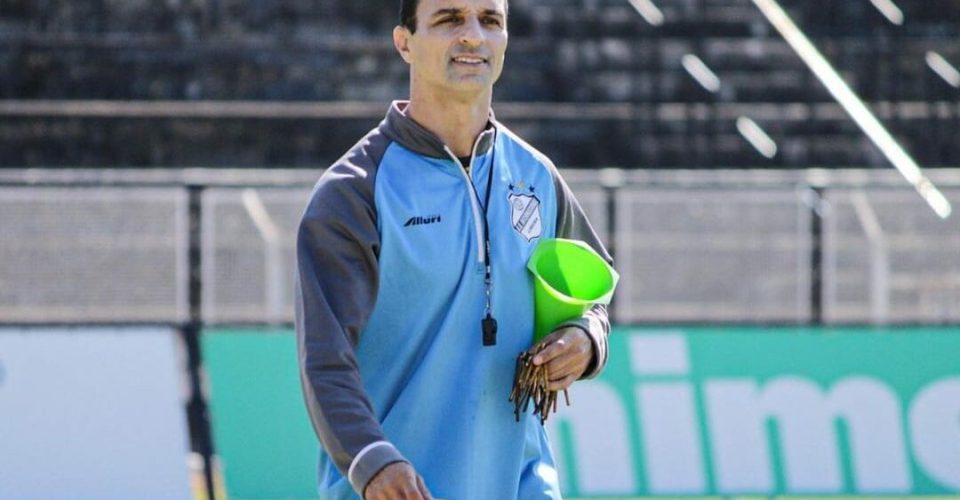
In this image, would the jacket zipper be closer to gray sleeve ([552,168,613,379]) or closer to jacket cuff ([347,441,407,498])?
gray sleeve ([552,168,613,379])

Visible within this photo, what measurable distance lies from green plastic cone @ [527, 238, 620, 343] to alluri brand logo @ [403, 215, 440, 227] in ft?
0.69

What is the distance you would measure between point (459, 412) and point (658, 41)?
11.6 metres

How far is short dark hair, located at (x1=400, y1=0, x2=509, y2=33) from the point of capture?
12.5ft

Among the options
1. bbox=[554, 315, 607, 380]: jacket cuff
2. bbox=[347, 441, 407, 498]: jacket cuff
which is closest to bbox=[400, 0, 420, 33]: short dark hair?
bbox=[554, 315, 607, 380]: jacket cuff

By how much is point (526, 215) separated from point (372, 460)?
2.22ft

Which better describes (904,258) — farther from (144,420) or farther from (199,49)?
→ (199,49)

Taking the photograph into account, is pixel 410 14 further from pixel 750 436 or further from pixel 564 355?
pixel 750 436

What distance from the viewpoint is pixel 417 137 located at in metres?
3.81

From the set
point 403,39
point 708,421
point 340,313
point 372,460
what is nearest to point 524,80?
point 708,421

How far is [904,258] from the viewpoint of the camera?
11695 mm

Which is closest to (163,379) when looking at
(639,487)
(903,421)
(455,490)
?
(639,487)

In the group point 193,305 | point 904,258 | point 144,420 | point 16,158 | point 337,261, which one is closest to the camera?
point 337,261

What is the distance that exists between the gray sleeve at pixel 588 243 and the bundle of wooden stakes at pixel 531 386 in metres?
0.12

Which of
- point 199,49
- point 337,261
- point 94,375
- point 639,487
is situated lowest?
point 639,487
